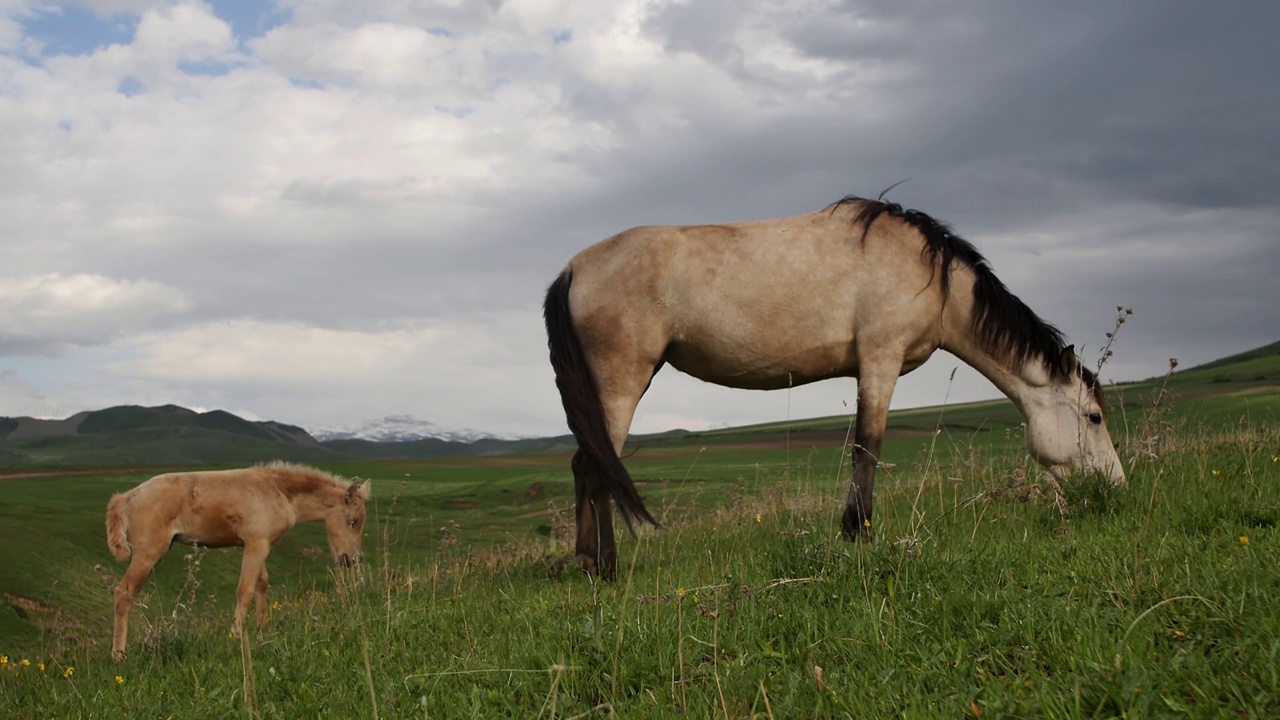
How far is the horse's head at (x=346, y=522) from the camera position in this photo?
41.8 ft

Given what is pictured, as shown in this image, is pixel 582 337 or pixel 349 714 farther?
pixel 582 337

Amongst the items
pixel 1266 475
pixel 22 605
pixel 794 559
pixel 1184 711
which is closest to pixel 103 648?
pixel 22 605

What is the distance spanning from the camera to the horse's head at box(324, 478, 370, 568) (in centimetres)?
1273

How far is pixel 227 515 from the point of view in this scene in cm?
1124

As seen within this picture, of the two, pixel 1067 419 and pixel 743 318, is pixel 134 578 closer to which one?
pixel 743 318

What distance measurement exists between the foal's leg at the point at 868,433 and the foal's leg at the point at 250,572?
21.4 ft

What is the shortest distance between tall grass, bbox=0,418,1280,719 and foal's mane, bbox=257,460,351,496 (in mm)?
5577

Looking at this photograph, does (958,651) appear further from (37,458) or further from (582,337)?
(37,458)

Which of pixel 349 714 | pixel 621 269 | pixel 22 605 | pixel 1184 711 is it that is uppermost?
pixel 621 269

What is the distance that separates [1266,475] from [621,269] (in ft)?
17.5

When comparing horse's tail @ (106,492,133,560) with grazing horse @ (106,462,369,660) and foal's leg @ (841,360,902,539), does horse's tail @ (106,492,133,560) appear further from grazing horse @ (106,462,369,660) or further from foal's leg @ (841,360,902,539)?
foal's leg @ (841,360,902,539)

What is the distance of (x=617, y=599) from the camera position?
5.63 meters

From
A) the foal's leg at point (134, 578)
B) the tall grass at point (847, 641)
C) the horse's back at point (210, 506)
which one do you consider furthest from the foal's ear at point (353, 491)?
the tall grass at point (847, 641)

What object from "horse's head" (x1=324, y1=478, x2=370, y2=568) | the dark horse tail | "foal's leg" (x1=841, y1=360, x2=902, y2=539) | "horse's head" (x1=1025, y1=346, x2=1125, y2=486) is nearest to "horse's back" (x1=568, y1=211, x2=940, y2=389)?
the dark horse tail
